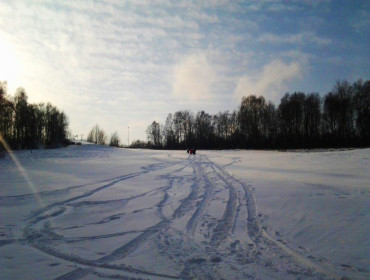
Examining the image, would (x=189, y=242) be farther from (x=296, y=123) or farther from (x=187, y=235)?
(x=296, y=123)

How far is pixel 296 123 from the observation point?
189ft

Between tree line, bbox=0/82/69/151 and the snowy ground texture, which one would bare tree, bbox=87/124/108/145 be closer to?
tree line, bbox=0/82/69/151

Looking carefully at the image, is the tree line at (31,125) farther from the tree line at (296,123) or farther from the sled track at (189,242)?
the sled track at (189,242)

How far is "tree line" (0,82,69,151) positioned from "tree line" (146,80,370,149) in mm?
32709

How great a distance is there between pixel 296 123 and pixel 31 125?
6222cm

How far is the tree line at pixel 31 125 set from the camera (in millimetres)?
50875

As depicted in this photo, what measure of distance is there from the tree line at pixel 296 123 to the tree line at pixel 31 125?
107 ft

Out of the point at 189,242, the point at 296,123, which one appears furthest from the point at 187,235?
the point at 296,123

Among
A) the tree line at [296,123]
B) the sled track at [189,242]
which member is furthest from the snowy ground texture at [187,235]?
the tree line at [296,123]

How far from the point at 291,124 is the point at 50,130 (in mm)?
60819

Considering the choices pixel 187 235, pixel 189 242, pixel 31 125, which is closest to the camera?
pixel 189 242

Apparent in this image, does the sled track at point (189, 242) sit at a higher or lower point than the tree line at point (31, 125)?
lower

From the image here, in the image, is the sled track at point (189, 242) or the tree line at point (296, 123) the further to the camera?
the tree line at point (296, 123)

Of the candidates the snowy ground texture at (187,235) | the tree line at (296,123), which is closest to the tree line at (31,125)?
the tree line at (296,123)
